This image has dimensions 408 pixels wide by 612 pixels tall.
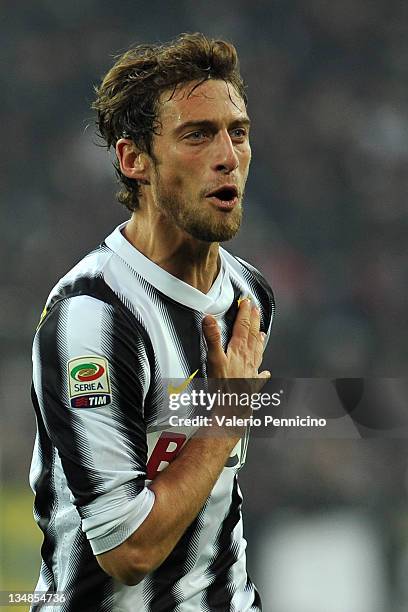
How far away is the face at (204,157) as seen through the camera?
1.21 m

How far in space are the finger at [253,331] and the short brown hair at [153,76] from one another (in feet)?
0.79

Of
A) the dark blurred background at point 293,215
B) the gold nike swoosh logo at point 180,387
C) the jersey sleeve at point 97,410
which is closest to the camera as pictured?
the jersey sleeve at point 97,410

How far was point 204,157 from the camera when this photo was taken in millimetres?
1209

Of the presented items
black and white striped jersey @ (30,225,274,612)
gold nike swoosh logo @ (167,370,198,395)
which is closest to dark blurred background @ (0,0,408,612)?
black and white striped jersey @ (30,225,274,612)

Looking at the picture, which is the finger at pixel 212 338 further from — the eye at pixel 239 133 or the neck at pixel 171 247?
the eye at pixel 239 133

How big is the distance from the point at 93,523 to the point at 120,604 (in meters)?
0.16

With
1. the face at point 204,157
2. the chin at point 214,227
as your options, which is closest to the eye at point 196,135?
the face at point 204,157

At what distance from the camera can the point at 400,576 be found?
203cm

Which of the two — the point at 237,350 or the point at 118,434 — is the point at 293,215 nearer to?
the point at 237,350

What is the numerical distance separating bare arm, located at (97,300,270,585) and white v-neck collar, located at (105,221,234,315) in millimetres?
72

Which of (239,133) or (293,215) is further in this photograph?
(293,215)

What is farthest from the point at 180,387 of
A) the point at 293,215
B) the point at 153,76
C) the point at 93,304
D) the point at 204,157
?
the point at 293,215

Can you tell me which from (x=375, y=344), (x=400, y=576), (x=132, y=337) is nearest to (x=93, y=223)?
(x=375, y=344)

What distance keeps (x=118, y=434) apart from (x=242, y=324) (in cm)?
27
